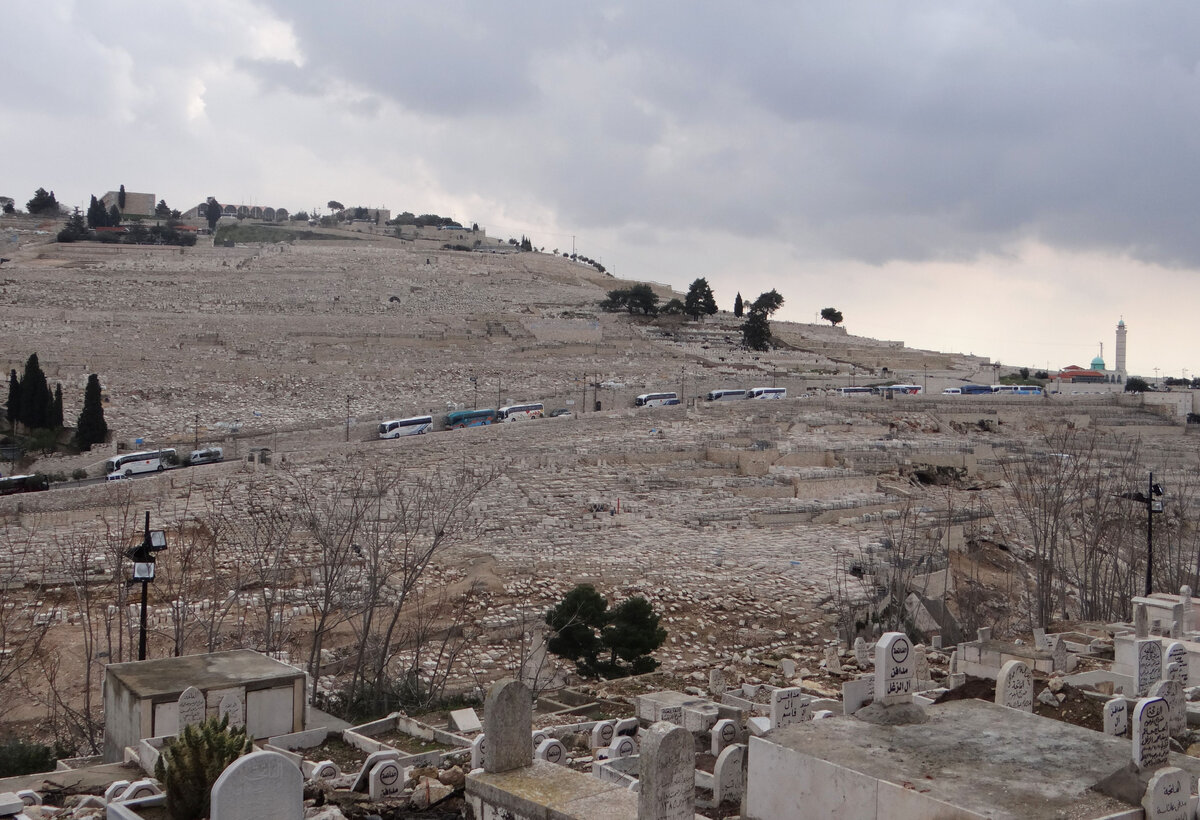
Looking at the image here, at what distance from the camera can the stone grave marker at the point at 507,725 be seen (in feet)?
20.1

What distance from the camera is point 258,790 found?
5125 mm

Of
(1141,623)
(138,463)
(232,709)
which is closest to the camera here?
(232,709)

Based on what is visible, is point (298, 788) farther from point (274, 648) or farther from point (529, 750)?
point (274, 648)

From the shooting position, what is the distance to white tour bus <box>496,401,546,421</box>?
124 ft

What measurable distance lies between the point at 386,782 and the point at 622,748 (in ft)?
6.69

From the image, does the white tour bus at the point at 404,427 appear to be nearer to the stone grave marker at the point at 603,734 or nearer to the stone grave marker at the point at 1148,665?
the stone grave marker at the point at 603,734

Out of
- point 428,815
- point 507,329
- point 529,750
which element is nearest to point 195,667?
point 428,815

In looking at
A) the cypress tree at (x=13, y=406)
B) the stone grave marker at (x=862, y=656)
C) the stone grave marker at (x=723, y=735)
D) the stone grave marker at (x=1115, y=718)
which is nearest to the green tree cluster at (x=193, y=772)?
the stone grave marker at (x=723, y=735)

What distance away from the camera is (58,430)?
34.0 metres

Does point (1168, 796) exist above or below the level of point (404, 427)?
below

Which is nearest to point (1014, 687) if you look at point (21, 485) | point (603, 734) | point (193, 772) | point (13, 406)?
point (603, 734)

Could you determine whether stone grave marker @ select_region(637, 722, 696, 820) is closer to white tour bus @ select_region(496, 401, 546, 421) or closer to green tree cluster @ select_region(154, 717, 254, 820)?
green tree cluster @ select_region(154, 717, 254, 820)

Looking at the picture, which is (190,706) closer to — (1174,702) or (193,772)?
(193,772)

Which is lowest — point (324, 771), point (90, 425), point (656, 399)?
point (324, 771)
